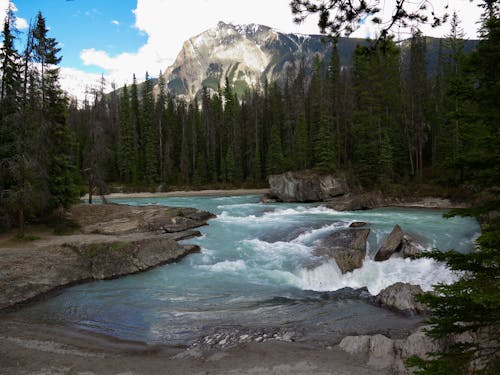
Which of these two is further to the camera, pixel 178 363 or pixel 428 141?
pixel 428 141

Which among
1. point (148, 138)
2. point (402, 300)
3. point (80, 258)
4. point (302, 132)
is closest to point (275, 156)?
point (302, 132)

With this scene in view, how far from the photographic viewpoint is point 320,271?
14.3 metres

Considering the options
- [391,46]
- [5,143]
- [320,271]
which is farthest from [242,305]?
[5,143]

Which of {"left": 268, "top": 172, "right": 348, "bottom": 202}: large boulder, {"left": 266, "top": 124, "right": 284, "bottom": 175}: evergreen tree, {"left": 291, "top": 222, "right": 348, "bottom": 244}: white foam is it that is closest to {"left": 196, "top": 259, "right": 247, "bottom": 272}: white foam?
{"left": 291, "top": 222, "right": 348, "bottom": 244}: white foam

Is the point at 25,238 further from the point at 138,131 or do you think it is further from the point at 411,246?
the point at 138,131

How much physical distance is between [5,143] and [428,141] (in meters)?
50.7

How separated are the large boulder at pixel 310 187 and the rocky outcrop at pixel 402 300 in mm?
29061

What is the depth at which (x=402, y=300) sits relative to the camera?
10.5 m

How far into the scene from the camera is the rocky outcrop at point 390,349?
6.79 meters

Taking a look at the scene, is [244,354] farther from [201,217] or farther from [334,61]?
[334,61]

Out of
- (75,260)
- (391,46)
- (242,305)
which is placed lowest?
(242,305)

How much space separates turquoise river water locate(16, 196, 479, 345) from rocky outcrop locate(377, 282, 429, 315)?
372mm

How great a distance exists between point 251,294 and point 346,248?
620cm

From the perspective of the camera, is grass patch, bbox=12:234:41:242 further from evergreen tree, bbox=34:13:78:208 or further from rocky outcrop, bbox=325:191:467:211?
rocky outcrop, bbox=325:191:467:211
